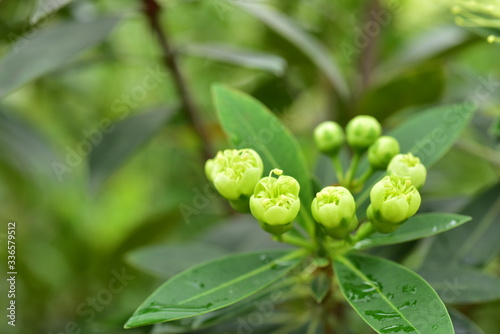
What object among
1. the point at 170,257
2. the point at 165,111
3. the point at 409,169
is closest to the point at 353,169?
the point at 409,169

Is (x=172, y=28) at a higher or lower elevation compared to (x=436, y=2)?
higher

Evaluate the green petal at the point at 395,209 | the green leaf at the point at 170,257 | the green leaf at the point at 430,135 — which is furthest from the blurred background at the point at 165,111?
the green petal at the point at 395,209

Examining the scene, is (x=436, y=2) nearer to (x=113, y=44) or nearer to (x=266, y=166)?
(x=113, y=44)

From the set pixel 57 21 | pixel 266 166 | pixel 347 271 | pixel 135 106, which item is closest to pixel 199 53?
pixel 57 21

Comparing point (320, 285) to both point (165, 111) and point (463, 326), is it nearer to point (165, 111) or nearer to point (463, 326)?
point (463, 326)

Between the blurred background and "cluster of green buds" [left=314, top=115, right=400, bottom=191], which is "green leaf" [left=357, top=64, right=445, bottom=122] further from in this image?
"cluster of green buds" [left=314, top=115, right=400, bottom=191]

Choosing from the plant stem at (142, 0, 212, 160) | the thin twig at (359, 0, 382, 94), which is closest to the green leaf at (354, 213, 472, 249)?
the plant stem at (142, 0, 212, 160)
